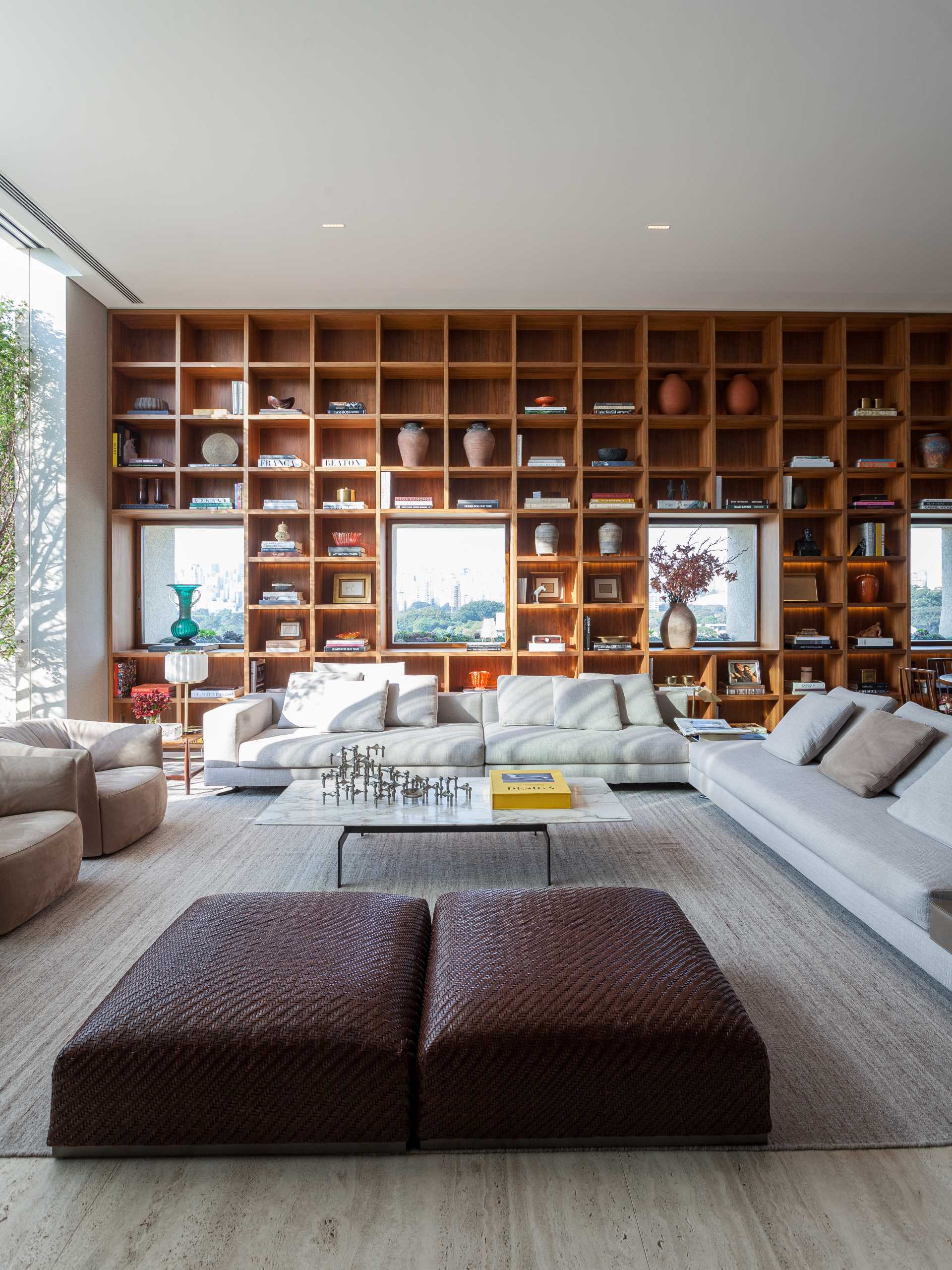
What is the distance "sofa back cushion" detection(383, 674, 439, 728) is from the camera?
507 centimetres

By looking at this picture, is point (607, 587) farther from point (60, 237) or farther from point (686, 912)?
point (60, 237)

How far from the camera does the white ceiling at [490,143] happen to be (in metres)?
2.77

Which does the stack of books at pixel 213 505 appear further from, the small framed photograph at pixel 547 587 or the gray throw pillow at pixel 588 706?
the gray throw pillow at pixel 588 706

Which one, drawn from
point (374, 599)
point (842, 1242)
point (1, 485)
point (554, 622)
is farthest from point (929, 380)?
point (1, 485)

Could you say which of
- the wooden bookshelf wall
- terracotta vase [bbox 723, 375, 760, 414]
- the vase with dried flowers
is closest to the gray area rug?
the vase with dried flowers

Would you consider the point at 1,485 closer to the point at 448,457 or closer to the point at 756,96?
the point at 448,457

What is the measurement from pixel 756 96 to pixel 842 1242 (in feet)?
12.7

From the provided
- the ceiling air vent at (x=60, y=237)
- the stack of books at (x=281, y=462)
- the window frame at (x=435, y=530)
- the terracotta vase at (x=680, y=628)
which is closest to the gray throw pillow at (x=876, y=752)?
the terracotta vase at (x=680, y=628)

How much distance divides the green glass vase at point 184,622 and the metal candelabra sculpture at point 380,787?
2.47m

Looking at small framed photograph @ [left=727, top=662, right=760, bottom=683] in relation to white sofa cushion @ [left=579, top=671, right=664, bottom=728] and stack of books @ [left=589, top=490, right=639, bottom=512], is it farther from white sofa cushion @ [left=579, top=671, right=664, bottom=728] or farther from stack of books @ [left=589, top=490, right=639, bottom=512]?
stack of books @ [left=589, top=490, right=639, bottom=512]

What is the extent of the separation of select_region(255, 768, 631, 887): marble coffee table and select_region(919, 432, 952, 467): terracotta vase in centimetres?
422

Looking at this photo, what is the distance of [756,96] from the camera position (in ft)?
10.4

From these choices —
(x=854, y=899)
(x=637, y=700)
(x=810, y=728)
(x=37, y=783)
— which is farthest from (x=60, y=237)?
(x=854, y=899)

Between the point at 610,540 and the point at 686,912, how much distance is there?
3.41 meters
